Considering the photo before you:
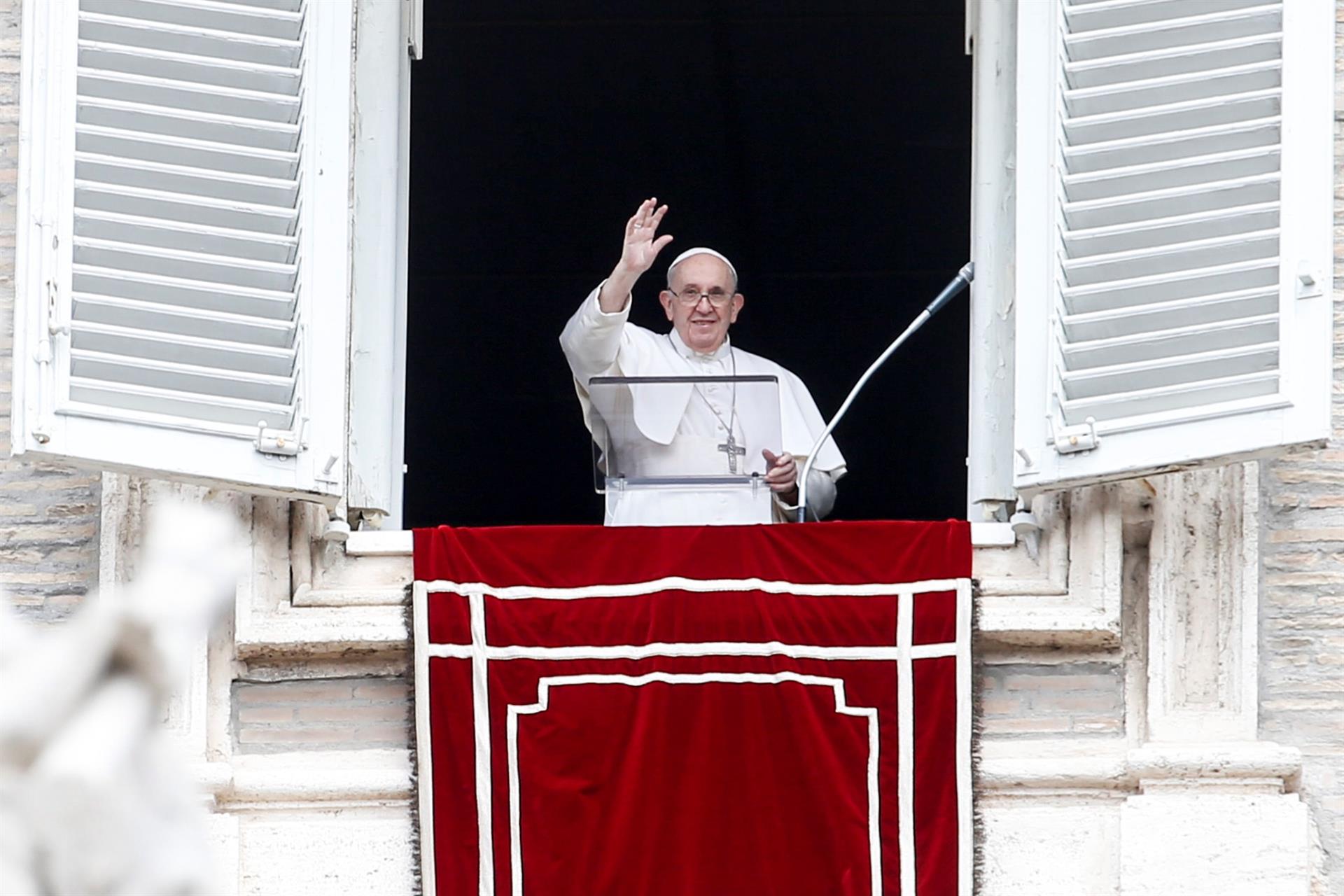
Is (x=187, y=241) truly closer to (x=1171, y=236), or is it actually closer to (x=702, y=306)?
(x=702, y=306)

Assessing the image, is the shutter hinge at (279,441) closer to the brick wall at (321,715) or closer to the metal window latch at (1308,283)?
the brick wall at (321,715)

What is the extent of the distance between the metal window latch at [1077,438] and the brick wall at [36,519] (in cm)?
203

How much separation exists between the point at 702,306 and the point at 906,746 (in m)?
1.64

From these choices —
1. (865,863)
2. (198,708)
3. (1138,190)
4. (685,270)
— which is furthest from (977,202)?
(198,708)

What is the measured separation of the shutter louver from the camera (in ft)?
18.5

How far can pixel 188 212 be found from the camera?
18.9ft

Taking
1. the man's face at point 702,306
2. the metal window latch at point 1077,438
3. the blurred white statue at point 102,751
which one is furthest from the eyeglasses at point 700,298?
the blurred white statue at point 102,751

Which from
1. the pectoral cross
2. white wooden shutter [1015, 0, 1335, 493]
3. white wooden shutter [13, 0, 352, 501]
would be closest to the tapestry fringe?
white wooden shutter [13, 0, 352, 501]

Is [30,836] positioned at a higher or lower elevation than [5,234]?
lower

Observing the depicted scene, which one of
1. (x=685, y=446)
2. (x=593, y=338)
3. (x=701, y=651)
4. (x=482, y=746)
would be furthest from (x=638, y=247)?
(x=482, y=746)

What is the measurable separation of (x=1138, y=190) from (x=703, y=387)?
44.2 inches

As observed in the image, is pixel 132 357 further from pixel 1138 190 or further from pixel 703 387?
pixel 1138 190

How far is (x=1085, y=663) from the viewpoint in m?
5.83

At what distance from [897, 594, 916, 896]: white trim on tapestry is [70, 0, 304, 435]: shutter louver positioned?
1.32 m
